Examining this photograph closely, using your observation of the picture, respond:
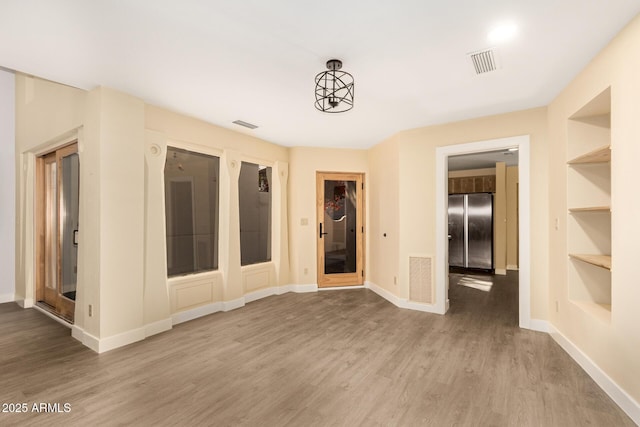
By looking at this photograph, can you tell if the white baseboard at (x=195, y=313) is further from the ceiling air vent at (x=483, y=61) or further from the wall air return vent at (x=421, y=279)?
the ceiling air vent at (x=483, y=61)

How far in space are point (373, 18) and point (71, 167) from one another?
4366mm

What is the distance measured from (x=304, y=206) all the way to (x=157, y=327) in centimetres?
316

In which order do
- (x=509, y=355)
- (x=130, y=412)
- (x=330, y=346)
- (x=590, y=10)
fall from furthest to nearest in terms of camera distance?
(x=330, y=346)
(x=509, y=355)
(x=130, y=412)
(x=590, y=10)

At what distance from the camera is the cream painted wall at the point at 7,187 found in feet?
16.6

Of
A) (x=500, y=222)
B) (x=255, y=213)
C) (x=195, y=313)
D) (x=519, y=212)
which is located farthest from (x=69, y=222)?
(x=500, y=222)

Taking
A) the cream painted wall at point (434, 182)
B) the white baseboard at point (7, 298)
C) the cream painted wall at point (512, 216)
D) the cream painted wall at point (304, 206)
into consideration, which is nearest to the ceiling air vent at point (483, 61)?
the cream painted wall at point (434, 182)

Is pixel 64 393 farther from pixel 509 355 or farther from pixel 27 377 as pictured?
pixel 509 355

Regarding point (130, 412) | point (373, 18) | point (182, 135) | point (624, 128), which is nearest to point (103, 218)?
point (182, 135)

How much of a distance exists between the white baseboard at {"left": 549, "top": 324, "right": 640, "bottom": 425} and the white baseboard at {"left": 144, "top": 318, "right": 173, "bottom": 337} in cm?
446

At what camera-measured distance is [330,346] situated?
11.0 ft

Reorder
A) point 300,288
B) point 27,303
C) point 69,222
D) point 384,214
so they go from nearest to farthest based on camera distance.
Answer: point 69,222, point 27,303, point 384,214, point 300,288

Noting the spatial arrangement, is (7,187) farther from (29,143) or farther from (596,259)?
(596,259)

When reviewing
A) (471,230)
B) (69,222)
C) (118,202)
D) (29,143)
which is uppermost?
(29,143)

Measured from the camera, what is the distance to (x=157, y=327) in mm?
3711
